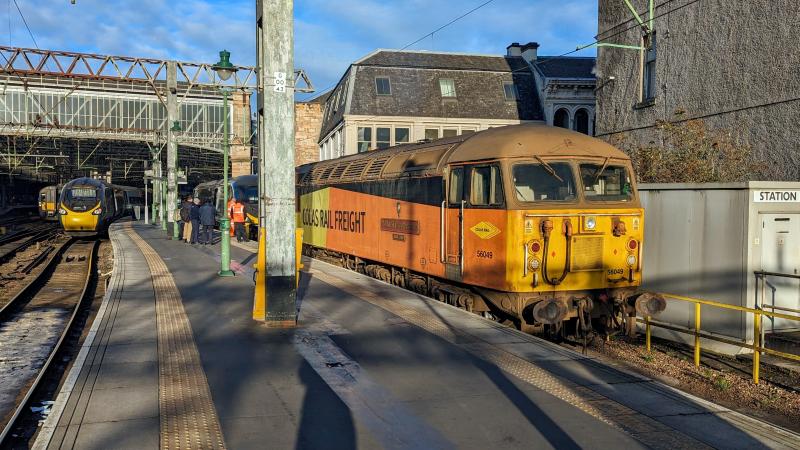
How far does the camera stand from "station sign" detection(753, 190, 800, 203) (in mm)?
10766

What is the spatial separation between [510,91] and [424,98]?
15.7 ft

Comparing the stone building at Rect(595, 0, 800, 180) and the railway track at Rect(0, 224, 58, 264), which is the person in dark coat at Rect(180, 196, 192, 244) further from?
the stone building at Rect(595, 0, 800, 180)

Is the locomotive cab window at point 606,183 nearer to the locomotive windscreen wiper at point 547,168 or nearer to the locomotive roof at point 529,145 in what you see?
the locomotive roof at point 529,145

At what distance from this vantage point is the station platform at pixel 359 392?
17.8 feet

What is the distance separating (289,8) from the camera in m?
9.72

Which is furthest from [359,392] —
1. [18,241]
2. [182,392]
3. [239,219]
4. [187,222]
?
[18,241]

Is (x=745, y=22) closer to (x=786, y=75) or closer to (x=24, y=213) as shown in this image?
(x=786, y=75)

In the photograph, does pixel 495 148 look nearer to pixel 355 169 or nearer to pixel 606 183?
pixel 606 183

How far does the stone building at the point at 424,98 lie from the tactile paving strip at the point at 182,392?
25047mm

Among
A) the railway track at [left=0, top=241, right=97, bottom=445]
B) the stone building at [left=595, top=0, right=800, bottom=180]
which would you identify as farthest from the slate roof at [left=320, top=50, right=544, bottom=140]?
the railway track at [left=0, top=241, right=97, bottom=445]

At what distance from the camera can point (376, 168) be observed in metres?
14.7

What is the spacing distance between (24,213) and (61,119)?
64.2ft

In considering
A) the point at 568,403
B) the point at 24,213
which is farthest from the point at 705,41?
the point at 24,213

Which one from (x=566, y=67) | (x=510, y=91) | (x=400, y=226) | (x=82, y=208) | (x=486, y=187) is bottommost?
(x=400, y=226)
